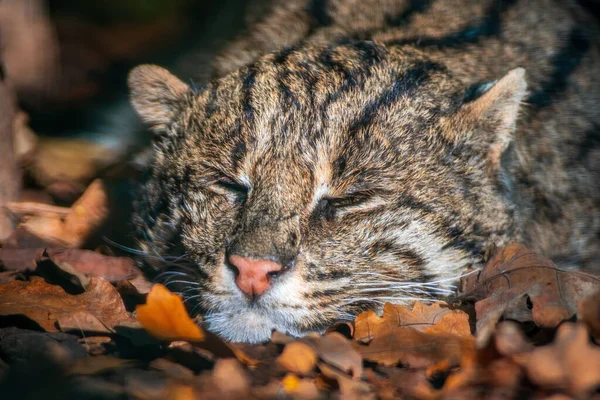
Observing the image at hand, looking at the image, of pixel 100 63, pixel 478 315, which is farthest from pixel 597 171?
pixel 100 63

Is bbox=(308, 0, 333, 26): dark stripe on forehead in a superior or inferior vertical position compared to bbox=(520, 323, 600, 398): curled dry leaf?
superior

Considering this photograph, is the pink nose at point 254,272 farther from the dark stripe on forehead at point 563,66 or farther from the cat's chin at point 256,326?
the dark stripe on forehead at point 563,66

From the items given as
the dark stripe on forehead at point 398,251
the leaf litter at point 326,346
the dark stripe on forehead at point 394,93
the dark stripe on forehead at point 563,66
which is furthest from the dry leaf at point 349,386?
the dark stripe on forehead at point 563,66

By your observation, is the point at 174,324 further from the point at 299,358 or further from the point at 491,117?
the point at 491,117

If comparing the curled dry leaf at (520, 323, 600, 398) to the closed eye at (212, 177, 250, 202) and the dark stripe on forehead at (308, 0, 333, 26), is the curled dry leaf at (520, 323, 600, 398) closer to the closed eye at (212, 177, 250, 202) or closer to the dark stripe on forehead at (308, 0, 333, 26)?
the closed eye at (212, 177, 250, 202)

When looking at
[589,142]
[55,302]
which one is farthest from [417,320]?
[589,142]

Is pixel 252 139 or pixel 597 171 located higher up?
pixel 252 139

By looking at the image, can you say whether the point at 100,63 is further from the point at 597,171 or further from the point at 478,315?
the point at 478,315

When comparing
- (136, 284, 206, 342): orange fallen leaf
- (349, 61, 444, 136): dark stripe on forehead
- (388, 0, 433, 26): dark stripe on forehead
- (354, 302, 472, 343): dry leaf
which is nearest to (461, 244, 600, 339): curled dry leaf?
(354, 302, 472, 343): dry leaf
